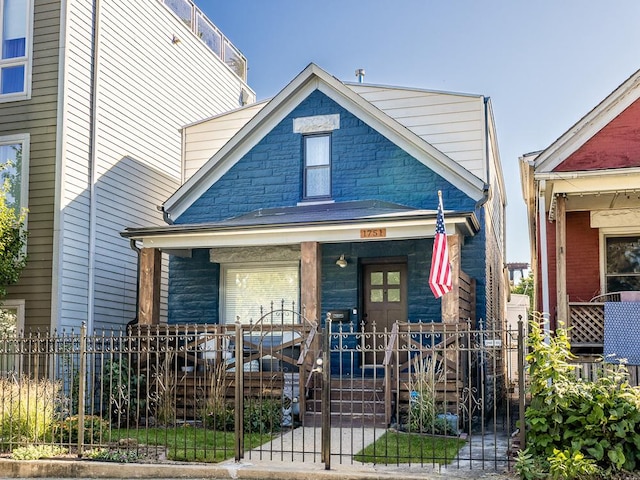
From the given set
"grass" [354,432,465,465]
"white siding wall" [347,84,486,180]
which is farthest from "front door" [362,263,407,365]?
"grass" [354,432,465,465]

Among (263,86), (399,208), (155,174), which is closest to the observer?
(399,208)

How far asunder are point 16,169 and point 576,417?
1159 centimetres

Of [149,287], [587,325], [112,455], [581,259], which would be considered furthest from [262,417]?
[581,259]

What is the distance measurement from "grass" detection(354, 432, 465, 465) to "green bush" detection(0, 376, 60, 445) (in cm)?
426

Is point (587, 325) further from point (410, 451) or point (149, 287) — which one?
point (149, 287)

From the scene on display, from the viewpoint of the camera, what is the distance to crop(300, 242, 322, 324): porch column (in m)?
13.3

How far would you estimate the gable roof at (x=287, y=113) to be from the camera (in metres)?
15.2

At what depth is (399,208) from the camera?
15.1m

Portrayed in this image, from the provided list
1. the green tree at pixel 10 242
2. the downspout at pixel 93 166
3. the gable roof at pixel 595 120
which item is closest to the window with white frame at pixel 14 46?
the downspout at pixel 93 166

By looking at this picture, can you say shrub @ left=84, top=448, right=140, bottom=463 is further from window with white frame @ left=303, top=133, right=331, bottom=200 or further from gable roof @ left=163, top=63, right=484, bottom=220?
gable roof @ left=163, top=63, right=484, bottom=220

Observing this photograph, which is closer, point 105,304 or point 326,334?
point 326,334

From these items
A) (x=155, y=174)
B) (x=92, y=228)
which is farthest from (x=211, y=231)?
(x=155, y=174)

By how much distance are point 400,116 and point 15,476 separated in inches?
432

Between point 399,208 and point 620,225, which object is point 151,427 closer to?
point 399,208
